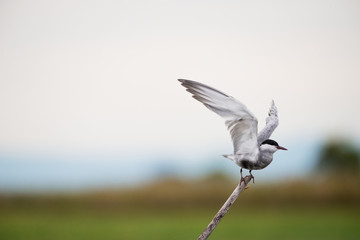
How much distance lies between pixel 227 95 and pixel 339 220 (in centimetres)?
1761

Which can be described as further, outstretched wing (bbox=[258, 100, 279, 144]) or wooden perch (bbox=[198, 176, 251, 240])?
outstretched wing (bbox=[258, 100, 279, 144])

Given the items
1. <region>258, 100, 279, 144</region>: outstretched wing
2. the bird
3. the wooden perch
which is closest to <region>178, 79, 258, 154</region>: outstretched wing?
the bird

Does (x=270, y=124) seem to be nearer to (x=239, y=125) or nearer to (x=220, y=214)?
(x=239, y=125)

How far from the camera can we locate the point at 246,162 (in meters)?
2.26

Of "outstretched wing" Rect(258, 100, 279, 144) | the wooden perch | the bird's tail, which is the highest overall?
"outstretched wing" Rect(258, 100, 279, 144)

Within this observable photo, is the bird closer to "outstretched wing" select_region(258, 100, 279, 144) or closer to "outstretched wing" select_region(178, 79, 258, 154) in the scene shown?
"outstretched wing" select_region(178, 79, 258, 154)

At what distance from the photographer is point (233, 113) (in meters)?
2.32

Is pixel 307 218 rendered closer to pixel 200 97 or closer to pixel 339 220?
pixel 339 220

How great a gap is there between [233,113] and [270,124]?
73cm

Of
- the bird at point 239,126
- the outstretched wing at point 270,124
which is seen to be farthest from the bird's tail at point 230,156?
the outstretched wing at point 270,124

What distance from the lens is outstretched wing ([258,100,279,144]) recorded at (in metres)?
2.81

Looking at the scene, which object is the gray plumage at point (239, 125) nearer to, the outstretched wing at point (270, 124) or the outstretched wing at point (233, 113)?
the outstretched wing at point (233, 113)

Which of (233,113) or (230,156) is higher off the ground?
(233,113)

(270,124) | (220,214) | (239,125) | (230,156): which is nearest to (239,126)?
(239,125)
